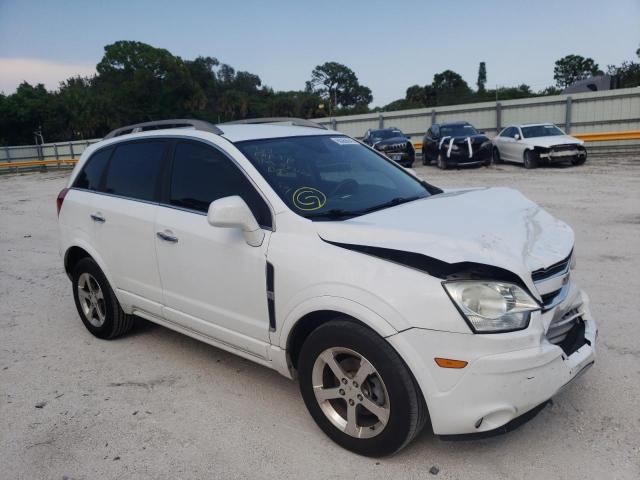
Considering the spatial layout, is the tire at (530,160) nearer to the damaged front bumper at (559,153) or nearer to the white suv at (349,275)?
the damaged front bumper at (559,153)

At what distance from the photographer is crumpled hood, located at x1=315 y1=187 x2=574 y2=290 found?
2.54 m

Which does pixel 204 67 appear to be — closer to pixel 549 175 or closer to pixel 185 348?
pixel 549 175

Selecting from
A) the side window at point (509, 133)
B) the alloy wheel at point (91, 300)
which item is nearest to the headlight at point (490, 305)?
the alloy wheel at point (91, 300)

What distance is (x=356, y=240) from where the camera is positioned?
2.73 meters

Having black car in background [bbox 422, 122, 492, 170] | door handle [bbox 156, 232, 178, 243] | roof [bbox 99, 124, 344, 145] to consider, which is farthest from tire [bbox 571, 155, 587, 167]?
door handle [bbox 156, 232, 178, 243]

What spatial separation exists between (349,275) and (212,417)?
1.42 metres

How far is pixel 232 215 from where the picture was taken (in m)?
2.94

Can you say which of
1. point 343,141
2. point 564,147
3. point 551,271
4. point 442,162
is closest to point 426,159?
point 442,162

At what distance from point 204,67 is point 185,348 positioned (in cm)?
10571

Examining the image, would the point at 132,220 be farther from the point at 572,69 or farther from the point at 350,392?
the point at 572,69

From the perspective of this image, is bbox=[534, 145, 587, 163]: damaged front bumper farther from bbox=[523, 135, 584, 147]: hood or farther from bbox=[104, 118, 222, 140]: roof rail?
bbox=[104, 118, 222, 140]: roof rail

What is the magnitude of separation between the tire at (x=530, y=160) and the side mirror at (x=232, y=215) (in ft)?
51.3

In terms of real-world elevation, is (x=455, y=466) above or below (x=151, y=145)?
below

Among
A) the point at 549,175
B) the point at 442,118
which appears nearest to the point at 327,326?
the point at 549,175
